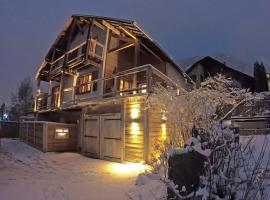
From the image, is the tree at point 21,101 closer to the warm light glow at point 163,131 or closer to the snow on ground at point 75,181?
the snow on ground at point 75,181

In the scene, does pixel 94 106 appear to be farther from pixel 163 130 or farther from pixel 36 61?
pixel 36 61

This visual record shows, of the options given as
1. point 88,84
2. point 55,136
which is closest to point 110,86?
point 88,84

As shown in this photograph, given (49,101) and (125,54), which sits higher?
(125,54)

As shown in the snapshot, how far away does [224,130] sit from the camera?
3.99 meters

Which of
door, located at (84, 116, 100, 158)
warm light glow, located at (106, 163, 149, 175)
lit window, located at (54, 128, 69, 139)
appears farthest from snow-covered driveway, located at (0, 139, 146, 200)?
lit window, located at (54, 128, 69, 139)

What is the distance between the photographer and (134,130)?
1176cm

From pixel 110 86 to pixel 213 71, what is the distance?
659 inches

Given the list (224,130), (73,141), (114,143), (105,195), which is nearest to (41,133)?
(73,141)

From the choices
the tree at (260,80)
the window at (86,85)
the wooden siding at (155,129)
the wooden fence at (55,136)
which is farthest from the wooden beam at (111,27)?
the tree at (260,80)

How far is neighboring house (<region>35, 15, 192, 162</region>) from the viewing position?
11641 mm

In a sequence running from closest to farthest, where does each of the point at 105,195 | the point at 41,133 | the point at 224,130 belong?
the point at 224,130 → the point at 105,195 → the point at 41,133

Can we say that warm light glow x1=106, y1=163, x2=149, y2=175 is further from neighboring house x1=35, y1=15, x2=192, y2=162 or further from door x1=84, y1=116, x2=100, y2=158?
door x1=84, y1=116, x2=100, y2=158

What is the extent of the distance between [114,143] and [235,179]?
9.63m

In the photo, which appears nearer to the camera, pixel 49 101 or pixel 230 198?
pixel 230 198
